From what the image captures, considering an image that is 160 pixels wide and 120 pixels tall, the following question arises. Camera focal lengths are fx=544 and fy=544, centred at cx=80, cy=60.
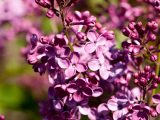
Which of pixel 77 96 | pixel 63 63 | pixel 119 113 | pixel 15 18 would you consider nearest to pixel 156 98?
pixel 119 113

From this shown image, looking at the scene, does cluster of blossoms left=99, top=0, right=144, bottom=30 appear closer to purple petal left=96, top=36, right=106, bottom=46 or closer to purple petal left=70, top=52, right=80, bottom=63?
purple petal left=96, top=36, right=106, bottom=46

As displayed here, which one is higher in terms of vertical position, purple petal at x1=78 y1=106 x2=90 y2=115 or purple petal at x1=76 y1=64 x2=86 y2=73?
purple petal at x1=76 y1=64 x2=86 y2=73

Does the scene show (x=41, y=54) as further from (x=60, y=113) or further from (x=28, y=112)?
(x=28, y=112)

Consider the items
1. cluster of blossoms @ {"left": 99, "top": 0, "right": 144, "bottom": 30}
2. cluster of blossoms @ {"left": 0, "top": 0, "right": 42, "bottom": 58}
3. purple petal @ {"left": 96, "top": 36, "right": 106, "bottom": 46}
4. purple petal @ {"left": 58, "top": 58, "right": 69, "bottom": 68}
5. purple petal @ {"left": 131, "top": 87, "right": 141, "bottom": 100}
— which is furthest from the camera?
cluster of blossoms @ {"left": 0, "top": 0, "right": 42, "bottom": 58}

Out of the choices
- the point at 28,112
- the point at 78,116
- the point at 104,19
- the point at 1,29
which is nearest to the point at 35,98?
the point at 28,112

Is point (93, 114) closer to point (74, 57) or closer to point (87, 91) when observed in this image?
point (87, 91)

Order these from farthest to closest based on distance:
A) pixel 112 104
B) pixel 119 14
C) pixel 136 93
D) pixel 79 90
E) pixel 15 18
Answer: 1. pixel 15 18
2. pixel 119 14
3. pixel 136 93
4. pixel 112 104
5. pixel 79 90

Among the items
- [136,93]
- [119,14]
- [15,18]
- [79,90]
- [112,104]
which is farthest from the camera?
[15,18]

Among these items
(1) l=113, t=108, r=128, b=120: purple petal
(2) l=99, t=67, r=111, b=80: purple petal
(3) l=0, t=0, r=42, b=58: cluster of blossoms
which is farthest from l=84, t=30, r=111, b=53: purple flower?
(3) l=0, t=0, r=42, b=58: cluster of blossoms
